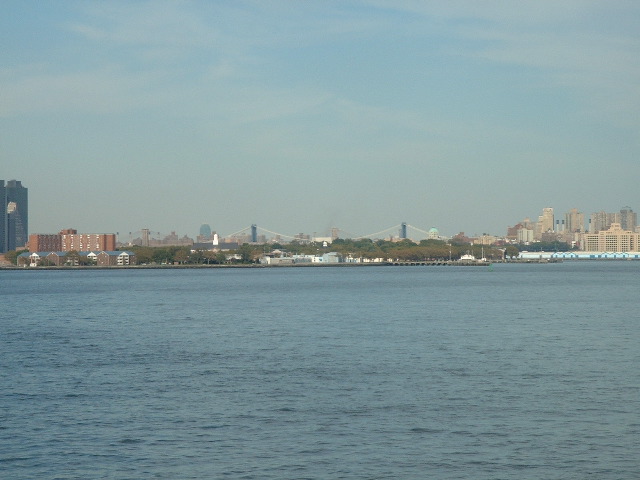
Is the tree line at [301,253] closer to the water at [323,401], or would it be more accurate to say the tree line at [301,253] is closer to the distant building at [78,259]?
the distant building at [78,259]

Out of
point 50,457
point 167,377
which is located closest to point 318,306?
point 167,377

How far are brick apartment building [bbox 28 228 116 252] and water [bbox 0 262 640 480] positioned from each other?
441 feet

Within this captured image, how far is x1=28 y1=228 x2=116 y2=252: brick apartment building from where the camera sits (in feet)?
533

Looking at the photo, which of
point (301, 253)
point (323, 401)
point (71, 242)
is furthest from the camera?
point (301, 253)

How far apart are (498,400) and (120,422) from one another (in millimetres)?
6129

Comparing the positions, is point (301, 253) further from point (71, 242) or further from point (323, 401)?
point (323, 401)

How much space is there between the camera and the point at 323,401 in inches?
609

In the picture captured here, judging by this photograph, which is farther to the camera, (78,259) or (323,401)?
(78,259)

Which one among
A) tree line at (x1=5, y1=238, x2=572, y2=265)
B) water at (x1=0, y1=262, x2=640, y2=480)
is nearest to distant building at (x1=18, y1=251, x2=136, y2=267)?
tree line at (x1=5, y1=238, x2=572, y2=265)

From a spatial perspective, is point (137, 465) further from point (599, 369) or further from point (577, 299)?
point (577, 299)

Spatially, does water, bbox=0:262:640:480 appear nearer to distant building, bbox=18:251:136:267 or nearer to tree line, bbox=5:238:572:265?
distant building, bbox=18:251:136:267

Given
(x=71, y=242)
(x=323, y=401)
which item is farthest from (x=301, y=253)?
(x=323, y=401)

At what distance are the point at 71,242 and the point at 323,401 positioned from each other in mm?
157417

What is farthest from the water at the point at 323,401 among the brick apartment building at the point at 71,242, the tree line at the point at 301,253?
the brick apartment building at the point at 71,242
